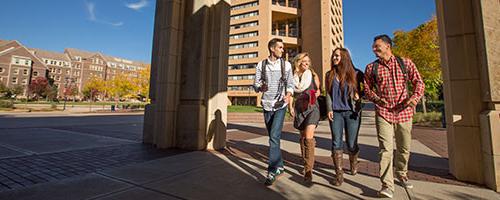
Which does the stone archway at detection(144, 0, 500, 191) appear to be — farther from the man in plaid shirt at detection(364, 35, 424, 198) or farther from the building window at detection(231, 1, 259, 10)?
the building window at detection(231, 1, 259, 10)

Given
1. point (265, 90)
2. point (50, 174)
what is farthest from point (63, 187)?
point (265, 90)

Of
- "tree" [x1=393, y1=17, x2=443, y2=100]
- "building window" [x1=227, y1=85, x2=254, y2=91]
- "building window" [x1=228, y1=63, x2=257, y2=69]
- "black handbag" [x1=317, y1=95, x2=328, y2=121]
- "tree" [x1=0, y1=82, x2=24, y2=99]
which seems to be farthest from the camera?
"tree" [x1=0, y1=82, x2=24, y2=99]

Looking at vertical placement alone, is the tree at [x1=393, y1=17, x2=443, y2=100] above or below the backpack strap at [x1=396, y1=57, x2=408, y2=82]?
above

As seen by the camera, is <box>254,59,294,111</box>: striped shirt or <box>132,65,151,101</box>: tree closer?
<box>254,59,294,111</box>: striped shirt

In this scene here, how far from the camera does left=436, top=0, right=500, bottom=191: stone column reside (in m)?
2.75

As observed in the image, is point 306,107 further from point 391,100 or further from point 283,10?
point 283,10

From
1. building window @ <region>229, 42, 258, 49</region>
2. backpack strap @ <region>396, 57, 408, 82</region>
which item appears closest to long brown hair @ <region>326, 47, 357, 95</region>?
backpack strap @ <region>396, 57, 408, 82</region>

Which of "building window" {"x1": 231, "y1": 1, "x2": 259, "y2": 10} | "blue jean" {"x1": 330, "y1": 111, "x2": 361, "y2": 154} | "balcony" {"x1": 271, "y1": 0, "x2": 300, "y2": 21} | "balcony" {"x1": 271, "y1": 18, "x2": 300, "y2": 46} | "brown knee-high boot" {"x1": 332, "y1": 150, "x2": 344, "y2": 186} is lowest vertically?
"brown knee-high boot" {"x1": 332, "y1": 150, "x2": 344, "y2": 186}

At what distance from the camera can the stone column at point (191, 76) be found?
17.0 ft

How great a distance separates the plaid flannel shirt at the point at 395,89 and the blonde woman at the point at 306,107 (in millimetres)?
744

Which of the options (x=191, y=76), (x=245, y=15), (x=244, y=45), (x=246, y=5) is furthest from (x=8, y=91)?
(x=191, y=76)

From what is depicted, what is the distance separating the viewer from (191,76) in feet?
17.5

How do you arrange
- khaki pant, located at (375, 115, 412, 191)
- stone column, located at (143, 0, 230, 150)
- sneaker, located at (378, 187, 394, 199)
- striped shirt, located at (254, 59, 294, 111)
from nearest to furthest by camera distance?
sneaker, located at (378, 187, 394, 199), khaki pant, located at (375, 115, 412, 191), striped shirt, located at (254, 59, 294, 111), stone column, located at (143, 0, 230, 150)

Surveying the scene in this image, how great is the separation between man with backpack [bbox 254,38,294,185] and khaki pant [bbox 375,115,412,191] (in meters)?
1.21
